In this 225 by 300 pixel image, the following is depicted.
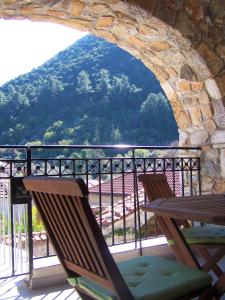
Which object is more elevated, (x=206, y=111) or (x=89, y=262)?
(x=206, y=111)

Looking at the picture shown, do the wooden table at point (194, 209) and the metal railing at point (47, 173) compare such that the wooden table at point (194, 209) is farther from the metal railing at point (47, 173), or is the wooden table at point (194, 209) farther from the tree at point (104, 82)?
the tree at point (104, 82)

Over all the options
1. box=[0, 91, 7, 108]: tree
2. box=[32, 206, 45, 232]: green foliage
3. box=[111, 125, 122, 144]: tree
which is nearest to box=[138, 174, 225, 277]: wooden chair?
box=[32, 206, 45, 232]: green foliage

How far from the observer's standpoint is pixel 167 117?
20703mm

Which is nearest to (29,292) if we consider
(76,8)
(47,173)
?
(47,173)

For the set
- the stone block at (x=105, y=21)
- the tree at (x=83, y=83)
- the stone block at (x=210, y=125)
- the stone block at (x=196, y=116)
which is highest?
the tree at (x=83, y=83)

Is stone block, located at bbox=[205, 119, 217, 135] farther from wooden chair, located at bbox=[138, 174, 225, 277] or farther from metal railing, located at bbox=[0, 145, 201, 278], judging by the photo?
wooden chair, located at bbox=[138, 174, 225, 277]

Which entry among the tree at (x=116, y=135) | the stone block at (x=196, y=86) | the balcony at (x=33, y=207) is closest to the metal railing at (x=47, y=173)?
the balcony at (x=33, y=207)

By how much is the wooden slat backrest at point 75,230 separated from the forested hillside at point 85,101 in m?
19.4

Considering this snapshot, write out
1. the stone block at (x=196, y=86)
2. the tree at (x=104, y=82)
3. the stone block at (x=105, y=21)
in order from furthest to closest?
the tree at (x=104, y=82) → the stone block at (x=196, y=86) → the stone block at (x=105, y=21)

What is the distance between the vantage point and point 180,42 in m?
3.73

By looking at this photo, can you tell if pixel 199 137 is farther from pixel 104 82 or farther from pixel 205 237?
pixel 104 82

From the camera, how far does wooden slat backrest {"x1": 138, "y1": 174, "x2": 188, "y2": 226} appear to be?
99.5 inches

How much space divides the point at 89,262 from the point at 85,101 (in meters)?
23.1

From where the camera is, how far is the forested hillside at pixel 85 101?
71.4 feet
